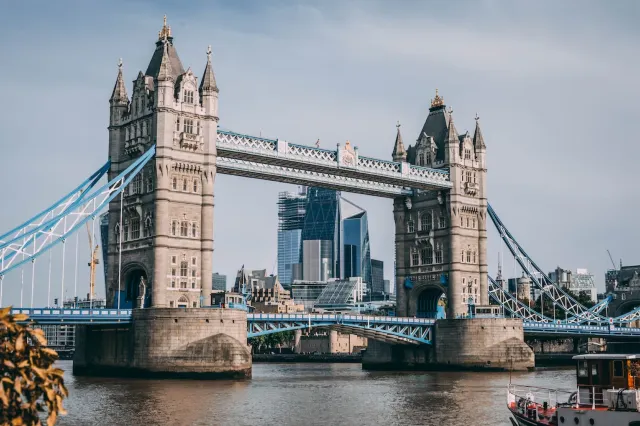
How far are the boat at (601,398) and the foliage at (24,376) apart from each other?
23312mm

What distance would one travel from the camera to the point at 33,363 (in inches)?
652

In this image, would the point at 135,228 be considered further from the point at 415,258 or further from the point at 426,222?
the point at 426,222

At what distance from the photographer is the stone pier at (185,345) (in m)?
72.9

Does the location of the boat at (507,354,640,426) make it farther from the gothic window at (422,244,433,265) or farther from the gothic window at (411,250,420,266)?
the gothic window at (411,250,420,266)

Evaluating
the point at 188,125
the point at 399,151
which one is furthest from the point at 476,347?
the point at 188,125

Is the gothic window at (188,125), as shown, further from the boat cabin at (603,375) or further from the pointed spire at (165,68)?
the boat cabin at (603,375)

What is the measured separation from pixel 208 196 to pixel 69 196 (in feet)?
40.5

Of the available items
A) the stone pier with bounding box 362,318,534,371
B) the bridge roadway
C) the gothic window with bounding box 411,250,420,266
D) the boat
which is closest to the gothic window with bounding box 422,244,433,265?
the gothic window with bounding box 411,250,420,266

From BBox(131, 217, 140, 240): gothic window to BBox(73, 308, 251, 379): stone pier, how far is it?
9117mm

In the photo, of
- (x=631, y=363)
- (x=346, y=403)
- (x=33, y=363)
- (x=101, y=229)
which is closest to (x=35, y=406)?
(x=33, y=363)

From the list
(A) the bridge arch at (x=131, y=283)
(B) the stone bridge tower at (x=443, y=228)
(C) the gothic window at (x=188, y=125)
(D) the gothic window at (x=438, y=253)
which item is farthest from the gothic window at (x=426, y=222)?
(A) the bridge arch at (x=131, y=283)

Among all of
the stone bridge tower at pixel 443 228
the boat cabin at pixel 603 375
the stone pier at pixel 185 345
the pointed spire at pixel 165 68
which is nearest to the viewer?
the boat cabin at pixel 603 375

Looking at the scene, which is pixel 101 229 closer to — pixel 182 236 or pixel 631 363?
pixel 182 236

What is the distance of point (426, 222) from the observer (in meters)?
107
